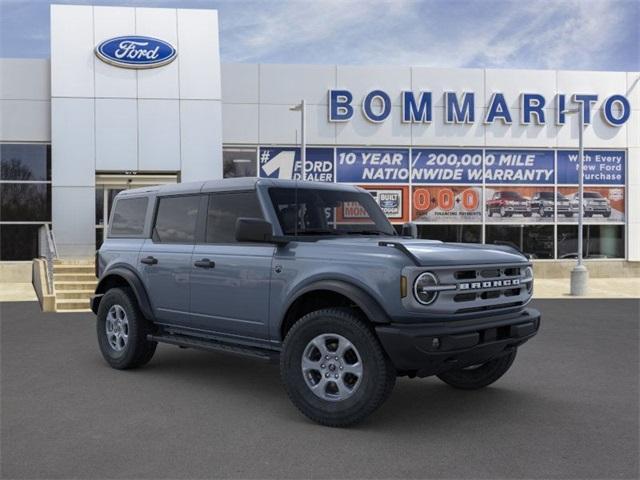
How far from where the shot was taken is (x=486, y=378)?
242 inches

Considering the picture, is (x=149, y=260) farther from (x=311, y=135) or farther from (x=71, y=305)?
(x=311, y=135)

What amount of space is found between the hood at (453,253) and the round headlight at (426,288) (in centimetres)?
10

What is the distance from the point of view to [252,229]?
17.2ft

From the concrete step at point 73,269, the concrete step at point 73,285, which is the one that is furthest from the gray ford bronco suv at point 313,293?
the concrete step at point 73,269

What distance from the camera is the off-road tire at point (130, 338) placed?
Answer: 22.8 ft

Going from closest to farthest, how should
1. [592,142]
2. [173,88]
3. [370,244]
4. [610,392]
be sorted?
[370,244], [610,392], [173,88], [592,142]

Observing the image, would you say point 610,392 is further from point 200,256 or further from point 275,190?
point 200,256

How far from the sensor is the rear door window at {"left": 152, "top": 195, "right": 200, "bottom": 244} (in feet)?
21.7

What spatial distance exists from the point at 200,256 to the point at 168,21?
14261 mm

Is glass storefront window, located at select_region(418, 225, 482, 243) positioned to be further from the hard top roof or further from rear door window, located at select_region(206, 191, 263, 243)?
rear door window, located at select_region(206, 191, 263, 243)

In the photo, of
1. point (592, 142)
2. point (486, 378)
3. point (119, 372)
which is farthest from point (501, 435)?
point (592, 142)

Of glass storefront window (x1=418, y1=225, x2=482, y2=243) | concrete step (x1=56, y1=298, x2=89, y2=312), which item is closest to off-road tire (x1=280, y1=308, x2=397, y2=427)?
concrete step (x1=56, y1=298, x2=89, y2=312)

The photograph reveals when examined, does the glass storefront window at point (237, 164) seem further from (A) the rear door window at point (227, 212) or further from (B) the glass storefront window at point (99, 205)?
(A) the rear door window at point (227, 212)

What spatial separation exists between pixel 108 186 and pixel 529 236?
13336 mm
